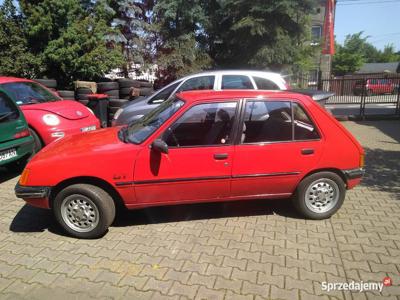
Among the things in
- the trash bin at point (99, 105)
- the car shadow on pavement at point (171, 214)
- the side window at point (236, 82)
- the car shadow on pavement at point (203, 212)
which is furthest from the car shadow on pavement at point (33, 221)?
the trash bin at point (99, 105)

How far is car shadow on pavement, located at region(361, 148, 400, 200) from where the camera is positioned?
20.3ft

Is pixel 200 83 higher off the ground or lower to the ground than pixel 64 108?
higher

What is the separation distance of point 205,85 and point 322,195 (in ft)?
15.2

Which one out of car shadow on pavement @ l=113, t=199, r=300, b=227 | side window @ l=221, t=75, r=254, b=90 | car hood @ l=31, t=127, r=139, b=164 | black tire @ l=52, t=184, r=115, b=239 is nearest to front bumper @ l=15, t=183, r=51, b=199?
black tire @ l=52, t=184, r=115, b=239

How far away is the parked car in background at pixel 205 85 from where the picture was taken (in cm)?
842

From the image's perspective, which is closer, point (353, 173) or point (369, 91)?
point (353, 173)

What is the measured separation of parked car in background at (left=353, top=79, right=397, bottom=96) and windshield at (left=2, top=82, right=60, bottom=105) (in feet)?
36.3

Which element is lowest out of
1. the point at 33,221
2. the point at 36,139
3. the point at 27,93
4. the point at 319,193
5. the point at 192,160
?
the point at 33,221

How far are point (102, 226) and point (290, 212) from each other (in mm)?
2400

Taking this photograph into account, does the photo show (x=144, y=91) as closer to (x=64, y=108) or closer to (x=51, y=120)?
(x=64, y=108)

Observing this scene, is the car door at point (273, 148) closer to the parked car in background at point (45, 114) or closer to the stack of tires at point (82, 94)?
the parked car in background at point (45, 114)

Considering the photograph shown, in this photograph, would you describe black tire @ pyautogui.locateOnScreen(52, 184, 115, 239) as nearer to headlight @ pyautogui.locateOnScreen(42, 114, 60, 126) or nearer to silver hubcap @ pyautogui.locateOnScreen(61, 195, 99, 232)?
silver hubcap @ pyautogui.locateOnScreen(61, 195, 99, 232)

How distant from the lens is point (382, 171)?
23.0 feet

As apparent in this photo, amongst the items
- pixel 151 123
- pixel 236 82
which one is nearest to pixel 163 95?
pixel 236 82
